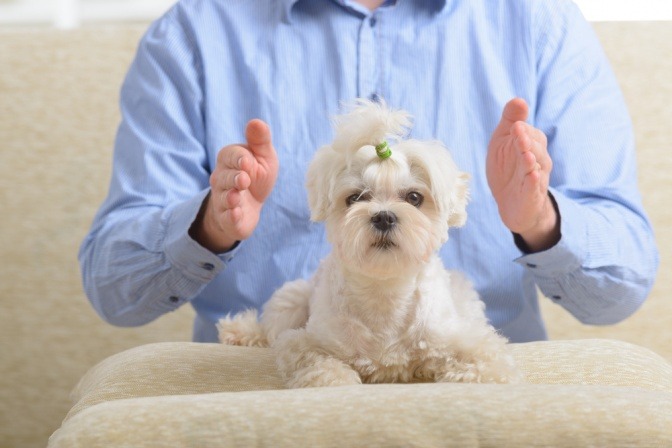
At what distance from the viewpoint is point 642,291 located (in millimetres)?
1477

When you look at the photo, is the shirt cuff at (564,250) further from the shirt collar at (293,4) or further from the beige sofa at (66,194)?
the beige sofa at (66,194)

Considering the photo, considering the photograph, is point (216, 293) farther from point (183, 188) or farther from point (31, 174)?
point (31, 174)

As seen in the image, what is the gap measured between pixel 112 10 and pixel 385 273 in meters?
1.55

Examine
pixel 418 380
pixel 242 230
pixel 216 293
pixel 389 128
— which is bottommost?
pixel 216 293

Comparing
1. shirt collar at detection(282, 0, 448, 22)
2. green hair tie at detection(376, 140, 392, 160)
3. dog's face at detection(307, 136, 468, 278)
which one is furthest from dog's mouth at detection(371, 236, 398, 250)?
shirt collar at detection(282, 0, 448, 22)

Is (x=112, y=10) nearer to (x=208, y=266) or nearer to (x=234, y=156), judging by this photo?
(x=208, y=266)

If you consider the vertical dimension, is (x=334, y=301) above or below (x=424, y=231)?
below

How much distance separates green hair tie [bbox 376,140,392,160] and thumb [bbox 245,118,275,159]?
14cm

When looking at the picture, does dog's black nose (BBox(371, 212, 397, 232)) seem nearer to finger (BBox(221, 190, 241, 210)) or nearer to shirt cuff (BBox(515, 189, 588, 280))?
finger (BBox(221, 190, 241, 210))

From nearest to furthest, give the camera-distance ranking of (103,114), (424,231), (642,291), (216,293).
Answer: (424,231)
(642,291)
(216,293)
(103,114)

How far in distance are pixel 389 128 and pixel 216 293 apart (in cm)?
64

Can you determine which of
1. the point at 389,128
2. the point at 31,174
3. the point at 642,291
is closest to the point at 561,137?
the point at 642,291

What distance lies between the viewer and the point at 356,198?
3.60ft

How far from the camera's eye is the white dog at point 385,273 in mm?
1049
